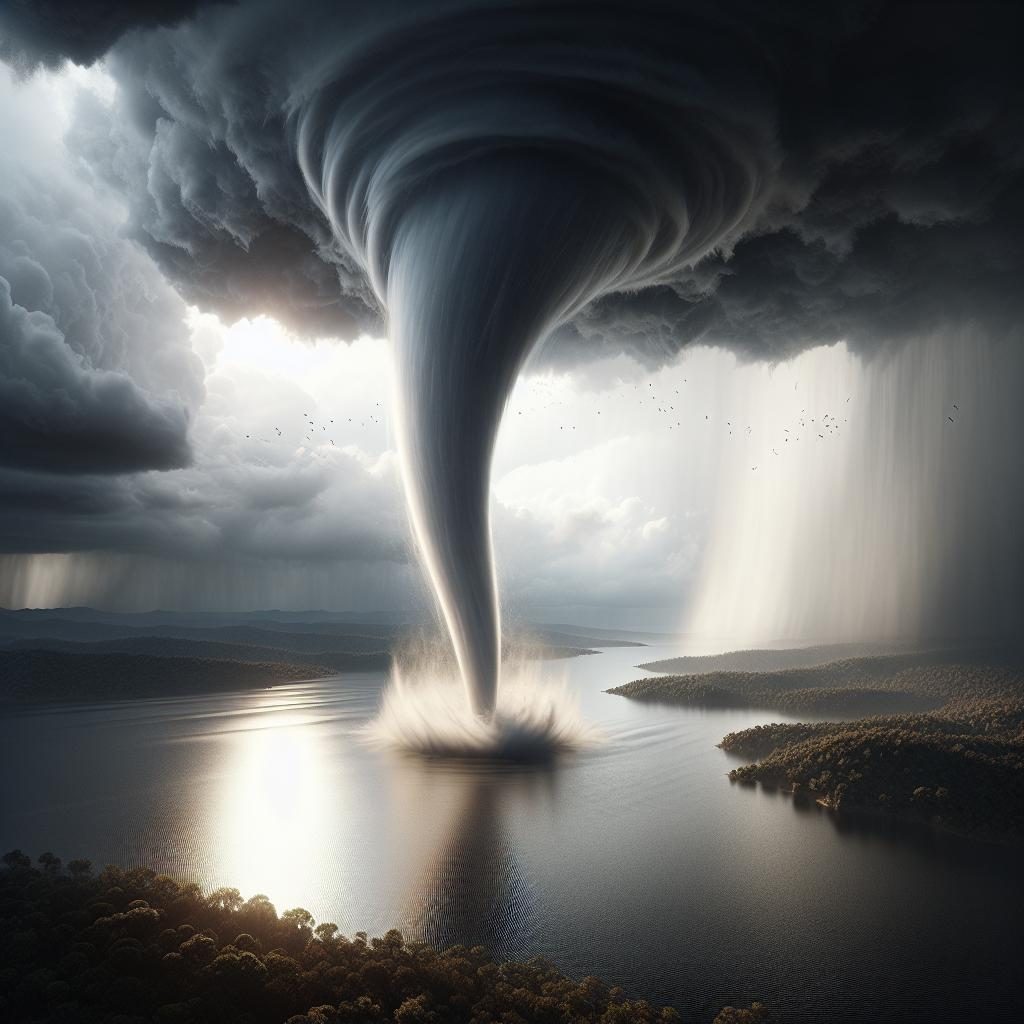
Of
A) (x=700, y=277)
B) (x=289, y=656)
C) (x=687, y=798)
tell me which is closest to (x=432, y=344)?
(x=700, y=277)

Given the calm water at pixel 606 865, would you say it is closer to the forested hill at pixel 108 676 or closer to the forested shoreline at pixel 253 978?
the forested shoreline at pixel 253 978

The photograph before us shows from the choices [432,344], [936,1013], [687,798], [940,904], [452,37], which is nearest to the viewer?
[936,1013]

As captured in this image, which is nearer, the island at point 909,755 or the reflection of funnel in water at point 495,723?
the island at point 909,755

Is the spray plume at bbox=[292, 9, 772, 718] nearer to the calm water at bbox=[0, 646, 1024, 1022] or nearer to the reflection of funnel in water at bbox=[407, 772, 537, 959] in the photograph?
the reflection of funnel in water at bbox=[407, 772, 537, 959]

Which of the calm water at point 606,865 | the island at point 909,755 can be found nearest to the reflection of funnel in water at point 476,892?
the calm water at point 606,865

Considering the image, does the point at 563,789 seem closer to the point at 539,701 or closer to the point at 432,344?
the point at 539,701

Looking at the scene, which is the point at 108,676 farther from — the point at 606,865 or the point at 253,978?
the point at 253,978
